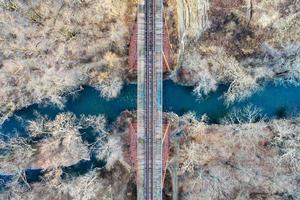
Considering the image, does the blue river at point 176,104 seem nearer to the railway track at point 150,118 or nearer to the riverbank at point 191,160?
the riverbank at point 191,160

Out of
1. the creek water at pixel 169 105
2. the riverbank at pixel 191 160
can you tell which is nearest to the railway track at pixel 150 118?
the riverbank at pixel 191 160

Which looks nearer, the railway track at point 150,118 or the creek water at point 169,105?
the railway track at point 150,118

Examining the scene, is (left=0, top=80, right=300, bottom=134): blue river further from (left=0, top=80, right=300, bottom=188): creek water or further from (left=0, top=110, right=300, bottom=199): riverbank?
(left=0, top=110, right=300, bottom=199): riverbank

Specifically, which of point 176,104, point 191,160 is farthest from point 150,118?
point 191,160

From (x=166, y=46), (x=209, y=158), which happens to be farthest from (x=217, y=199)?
(x=166, y=46)

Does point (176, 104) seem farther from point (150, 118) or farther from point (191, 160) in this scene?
point (191, 160)

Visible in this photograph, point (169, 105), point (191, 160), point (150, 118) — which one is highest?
point (169, 105)

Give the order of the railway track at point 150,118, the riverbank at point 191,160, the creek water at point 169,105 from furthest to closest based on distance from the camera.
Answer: the creek water at point 169,105 < the riverbank at point 191,160 < the railway track at point 150,118

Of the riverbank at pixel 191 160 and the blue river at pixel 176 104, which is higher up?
the blue river at pixel 176 104

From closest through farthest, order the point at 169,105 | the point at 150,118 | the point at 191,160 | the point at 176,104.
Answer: the point at 150,118
the point at 191,160
the point at 169,105
the point at 176,104
